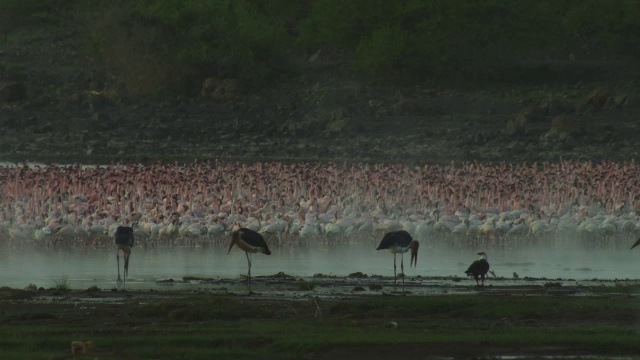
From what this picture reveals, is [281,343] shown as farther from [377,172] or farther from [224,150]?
[224,150]

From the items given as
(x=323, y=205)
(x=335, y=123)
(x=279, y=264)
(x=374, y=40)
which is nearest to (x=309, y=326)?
(x=279, y=264)

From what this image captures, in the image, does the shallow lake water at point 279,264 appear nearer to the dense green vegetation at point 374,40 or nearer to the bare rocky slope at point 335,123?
the bare rocky slope at point 335,123

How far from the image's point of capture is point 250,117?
49.6 metres

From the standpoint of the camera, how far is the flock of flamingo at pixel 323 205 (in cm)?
2684

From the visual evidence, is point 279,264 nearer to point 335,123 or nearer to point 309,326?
point 309,326

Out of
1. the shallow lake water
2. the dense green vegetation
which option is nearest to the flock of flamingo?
the shallow lake water

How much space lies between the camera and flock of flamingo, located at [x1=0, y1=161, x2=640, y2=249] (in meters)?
26.8

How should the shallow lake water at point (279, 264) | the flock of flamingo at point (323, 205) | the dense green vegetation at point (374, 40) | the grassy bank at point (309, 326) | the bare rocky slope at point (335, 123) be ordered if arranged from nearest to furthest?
the grassy bank at point (309, 326) → the shallow lake water at point (279, 264) → the flock of flamingo at point (323, 205) → the bare rocky slope at point (335, 123) → the dense green vegetation at point (374, 40)

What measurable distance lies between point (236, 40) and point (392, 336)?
47.0m

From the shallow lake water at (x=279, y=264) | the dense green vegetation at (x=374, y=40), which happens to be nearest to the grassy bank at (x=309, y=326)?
the shallow lake water at (x=279, y=264)

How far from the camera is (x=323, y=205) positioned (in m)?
29.3

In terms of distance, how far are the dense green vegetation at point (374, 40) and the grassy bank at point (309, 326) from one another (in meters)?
38.5

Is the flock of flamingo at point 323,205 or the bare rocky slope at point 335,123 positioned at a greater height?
the bare rocky slope at point 335,123

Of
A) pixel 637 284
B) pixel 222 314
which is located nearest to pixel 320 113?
pixel 637 284
